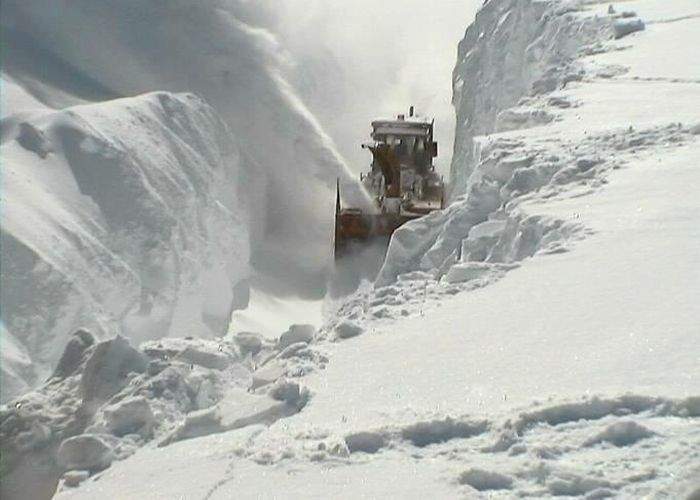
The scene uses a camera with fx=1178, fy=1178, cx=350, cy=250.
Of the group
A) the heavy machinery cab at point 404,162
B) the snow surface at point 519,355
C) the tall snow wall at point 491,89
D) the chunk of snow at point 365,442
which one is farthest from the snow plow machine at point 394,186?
the chunk of snow at point 365,442

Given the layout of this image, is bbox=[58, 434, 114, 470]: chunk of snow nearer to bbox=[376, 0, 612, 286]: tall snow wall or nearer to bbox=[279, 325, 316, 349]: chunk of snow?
bbox=[279, 325, 316, 349]: chunk of snow

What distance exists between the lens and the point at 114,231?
1341 centimetres

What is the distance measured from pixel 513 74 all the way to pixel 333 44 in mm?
11246

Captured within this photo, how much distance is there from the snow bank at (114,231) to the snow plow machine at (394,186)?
1690mm

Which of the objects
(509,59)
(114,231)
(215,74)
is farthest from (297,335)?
(215,74)

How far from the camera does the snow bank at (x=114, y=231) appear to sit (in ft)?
37.1

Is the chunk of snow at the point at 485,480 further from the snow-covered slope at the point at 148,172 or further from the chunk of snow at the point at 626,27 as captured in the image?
the snow-covered slope at the point at 148,172

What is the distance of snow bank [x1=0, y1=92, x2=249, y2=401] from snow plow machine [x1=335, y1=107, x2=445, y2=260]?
1.69 meters

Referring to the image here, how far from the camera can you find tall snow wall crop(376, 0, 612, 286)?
607 cm

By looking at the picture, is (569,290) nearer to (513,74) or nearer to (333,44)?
(513,74)

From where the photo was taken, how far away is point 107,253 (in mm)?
12828

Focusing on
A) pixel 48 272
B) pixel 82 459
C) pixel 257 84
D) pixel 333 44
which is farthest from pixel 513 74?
pixel 333 44

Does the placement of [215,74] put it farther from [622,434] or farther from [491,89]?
[622,434]

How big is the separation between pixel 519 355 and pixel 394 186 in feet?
35.8
